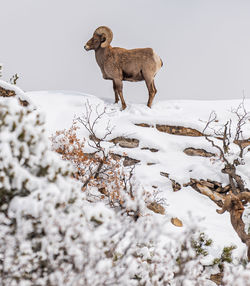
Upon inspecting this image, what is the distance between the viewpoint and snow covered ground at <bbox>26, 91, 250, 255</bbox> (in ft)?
29.8

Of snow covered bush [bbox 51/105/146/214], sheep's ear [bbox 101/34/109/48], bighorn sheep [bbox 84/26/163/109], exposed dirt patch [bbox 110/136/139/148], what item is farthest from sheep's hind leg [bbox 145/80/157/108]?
snow covered bush [bbox 51/105/146/214]

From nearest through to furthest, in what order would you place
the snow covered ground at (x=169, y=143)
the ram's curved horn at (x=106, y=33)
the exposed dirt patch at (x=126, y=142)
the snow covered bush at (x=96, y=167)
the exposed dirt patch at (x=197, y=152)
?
the snow covered bush at (x=96, y=167) → the snow covered ground at (x=169, y=143) → the exposed dirt patch at (x=197, y=152) → the exposed dirt patch at (x=126, y=142) → the ram's curved horn at (x=106, y=33)

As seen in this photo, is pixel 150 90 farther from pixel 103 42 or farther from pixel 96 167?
pixel 96 167

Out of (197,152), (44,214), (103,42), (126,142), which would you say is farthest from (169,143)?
(44,214)

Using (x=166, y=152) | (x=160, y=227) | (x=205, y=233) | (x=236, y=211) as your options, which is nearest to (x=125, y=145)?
(x=166, y=152)

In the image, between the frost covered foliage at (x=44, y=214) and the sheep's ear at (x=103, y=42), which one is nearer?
the frost covered foliage at (x=44, y=214)

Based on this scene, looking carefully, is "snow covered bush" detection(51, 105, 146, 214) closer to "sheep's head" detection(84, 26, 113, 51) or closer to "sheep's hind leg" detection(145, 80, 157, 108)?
"sheep's hind leg" detection(145, 80, 157, 108)

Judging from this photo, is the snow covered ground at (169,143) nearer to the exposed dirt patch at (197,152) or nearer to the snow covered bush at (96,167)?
the exposed dirt patch at (197,152)

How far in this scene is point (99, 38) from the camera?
555 inches

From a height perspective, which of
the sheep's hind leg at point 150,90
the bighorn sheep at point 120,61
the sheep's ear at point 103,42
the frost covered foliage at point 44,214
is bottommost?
the frost covered foliage at point 44,214

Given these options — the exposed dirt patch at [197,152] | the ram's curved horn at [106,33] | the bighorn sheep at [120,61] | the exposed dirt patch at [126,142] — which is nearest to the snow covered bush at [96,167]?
the exposed dirt patch at [126,142]

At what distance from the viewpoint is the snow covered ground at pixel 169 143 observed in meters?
9.09

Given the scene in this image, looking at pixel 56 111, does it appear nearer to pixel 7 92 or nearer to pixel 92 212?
pixel 7 92

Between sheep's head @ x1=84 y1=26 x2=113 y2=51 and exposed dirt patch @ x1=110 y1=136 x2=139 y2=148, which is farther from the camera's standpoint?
sheep's head @ x1=84 y1=26 x2=113 y2=51
